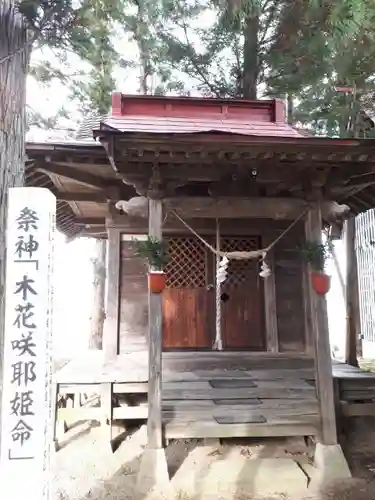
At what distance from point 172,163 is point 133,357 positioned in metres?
3.60

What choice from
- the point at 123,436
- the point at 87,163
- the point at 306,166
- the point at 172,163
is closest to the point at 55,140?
the point at 87,163

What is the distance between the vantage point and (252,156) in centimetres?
514

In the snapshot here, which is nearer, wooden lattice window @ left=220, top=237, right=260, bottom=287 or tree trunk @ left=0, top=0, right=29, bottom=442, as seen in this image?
tree trunk @ left=0, top=0, right=29, bottom=442

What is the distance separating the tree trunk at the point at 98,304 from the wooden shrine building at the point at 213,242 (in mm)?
4316

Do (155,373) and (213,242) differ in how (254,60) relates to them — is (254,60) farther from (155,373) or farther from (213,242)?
(155,373)

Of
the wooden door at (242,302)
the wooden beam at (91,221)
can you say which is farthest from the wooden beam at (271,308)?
the wooden beam at (91,221)

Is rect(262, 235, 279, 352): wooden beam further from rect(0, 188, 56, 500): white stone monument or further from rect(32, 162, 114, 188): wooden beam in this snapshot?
rect(0, 188, 56, 500): white stone monument

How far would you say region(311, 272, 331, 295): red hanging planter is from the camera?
5.32 meters

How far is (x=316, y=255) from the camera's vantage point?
5379mm

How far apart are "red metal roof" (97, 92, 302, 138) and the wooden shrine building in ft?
0.07

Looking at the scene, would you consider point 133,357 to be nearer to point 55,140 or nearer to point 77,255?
point 55,140

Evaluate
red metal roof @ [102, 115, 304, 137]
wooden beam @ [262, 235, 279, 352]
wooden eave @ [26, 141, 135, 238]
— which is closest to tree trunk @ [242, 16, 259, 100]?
red metal roof @ [102, 115, 304, 137]

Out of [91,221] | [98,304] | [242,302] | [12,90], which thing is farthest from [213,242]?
[98,304]

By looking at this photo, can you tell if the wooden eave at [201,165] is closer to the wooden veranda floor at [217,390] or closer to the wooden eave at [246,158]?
the wooden eave at [246,158]
